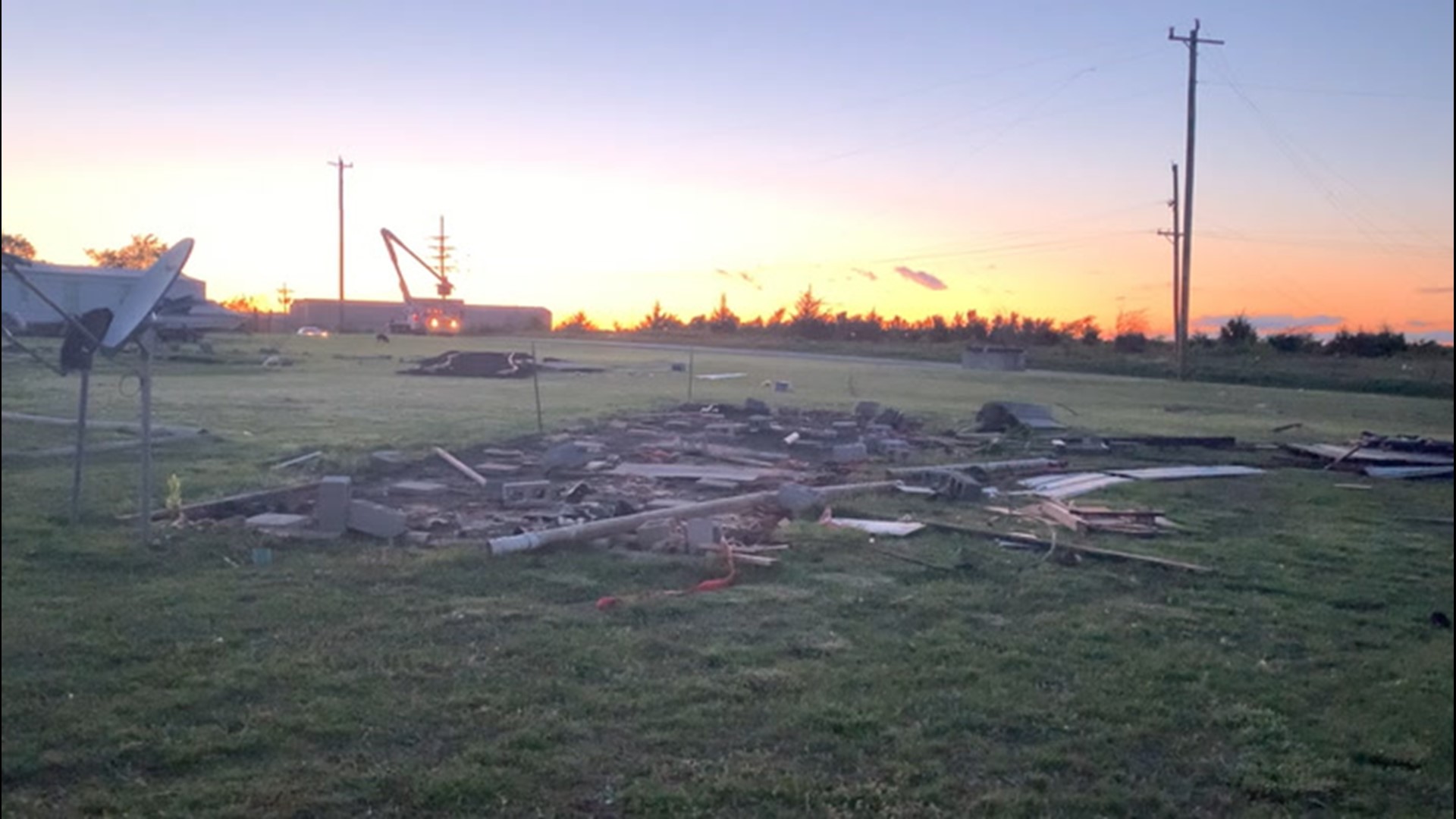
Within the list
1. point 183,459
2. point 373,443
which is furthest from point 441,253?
point 373,443

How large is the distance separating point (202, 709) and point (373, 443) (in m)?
10.5

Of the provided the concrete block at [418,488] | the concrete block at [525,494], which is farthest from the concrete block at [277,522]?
the concrete block at [418,488]

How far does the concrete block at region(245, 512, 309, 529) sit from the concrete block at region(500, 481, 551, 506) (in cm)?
218

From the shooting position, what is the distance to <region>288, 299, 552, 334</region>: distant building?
24.0 feet

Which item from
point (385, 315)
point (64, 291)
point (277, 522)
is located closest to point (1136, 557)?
point (277, 522)

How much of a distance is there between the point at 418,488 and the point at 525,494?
1.34 metres

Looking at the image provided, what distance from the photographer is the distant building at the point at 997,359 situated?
43281 millimetres

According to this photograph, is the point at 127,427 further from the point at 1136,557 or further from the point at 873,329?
the point at 873,329

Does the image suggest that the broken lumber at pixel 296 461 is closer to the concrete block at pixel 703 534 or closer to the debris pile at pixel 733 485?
the debris pile at pixel 733 485

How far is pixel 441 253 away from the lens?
7.17 m

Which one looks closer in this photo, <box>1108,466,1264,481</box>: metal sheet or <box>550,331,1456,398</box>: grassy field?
<box>550,331,1456,398</box>: grassy field

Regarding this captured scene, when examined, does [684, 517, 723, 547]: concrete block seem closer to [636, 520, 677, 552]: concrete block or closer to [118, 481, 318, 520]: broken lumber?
[636, 520, 677, 552]: concrete block

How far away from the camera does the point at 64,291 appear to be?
324 centimetres

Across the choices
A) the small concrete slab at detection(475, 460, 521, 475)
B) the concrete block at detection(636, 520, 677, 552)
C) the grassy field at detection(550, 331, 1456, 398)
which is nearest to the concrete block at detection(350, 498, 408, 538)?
the concrete block at detection(636, 520, 677, 552)
